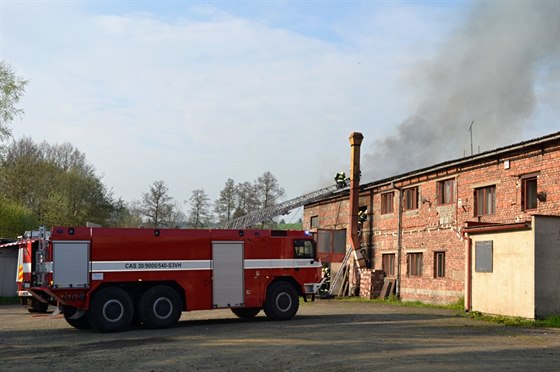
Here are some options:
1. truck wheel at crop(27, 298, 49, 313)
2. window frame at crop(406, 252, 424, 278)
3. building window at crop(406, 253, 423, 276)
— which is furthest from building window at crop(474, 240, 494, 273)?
truck wheel at crop(27, 298, 49, 313)

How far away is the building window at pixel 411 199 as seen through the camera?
29359 millimetres

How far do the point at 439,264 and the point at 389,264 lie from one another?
172 inches

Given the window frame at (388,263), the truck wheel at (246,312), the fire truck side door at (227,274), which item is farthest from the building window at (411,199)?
the fire truck side door at (227,274)

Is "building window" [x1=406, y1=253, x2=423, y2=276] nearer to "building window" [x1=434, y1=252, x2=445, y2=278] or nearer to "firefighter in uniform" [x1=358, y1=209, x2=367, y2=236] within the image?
"building window" [x1=434, y1=252, x2=445, y2=278]

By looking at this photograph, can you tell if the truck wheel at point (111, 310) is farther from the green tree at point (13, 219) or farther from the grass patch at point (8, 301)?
the green tree at point (13, 219)

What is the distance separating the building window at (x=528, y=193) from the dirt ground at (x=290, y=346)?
4.56m

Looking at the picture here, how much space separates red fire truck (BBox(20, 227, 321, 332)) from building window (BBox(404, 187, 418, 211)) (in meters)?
9.51

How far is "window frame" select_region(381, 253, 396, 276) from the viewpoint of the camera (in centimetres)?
3089

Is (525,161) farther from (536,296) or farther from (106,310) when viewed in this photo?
(106,310)

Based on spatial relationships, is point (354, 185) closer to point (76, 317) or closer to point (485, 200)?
point (485, 200)

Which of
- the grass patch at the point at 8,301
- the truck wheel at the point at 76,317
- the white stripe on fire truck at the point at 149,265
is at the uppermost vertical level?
the white stripe on fire truck at the point at 149,265

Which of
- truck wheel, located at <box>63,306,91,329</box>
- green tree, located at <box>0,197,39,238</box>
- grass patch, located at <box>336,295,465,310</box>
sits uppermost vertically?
green tree, located at <box>0,197,39,238</box>

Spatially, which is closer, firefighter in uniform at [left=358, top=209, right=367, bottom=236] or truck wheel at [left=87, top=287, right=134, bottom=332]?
truck wheel at [left=87, top=287, right=134, bottom=332]

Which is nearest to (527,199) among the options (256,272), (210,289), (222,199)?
(256,272)
